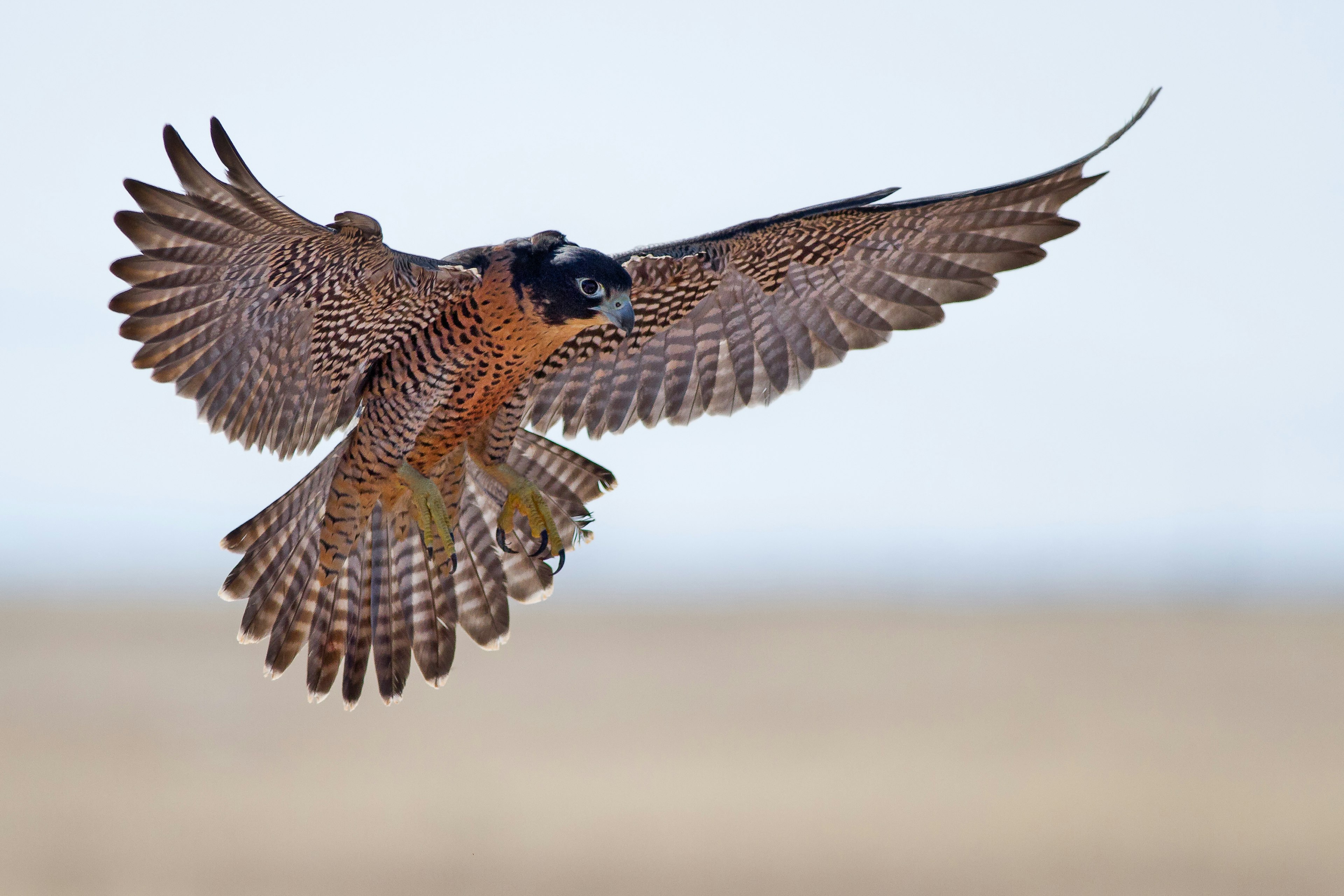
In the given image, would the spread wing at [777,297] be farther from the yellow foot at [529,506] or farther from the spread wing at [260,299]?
the spread wing at [260,299]

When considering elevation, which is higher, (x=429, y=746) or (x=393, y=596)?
(x=429, y=746)

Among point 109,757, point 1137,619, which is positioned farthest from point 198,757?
point 1137,619

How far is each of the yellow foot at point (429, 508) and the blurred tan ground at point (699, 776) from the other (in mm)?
10912

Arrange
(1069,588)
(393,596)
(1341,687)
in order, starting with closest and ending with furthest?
(393,596) → (1341,687) → (1069,588)

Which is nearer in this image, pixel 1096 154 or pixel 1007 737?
Answer: pixel 1096 154

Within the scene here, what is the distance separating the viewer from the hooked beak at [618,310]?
5039mm

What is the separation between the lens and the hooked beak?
16.5 feet

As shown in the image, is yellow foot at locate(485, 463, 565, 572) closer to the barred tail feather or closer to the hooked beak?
the barred tail feather

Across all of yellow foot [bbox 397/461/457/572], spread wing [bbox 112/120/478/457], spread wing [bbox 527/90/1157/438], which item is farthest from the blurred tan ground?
spread wing [bbox 112/120/478/457]

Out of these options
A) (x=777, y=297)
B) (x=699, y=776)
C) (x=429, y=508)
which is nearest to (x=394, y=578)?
(x=429, y=508)

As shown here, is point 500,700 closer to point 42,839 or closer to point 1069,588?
point 42,839

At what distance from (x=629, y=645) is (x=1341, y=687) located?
786 inches

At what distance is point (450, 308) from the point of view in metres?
5.34


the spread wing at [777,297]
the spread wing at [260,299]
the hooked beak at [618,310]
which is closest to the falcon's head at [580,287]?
the hooked beak at [618,310]
